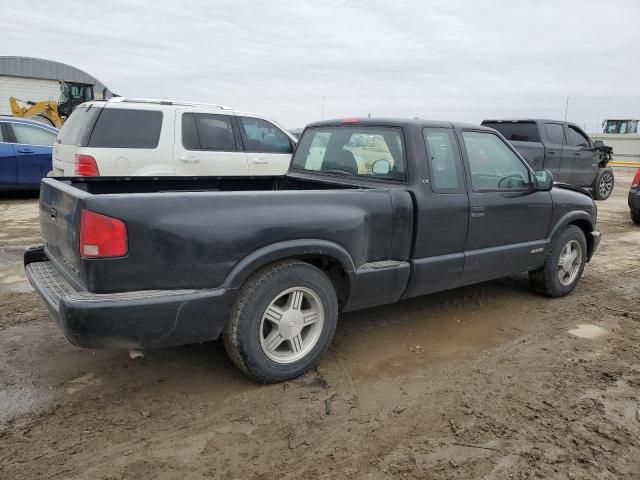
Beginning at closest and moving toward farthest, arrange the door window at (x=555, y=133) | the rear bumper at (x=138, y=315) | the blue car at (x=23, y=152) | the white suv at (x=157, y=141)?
the rear bumper at (x=138, y=315), the white suv at (x=157, y=141), the blue car at (x=23, y=152), the door window at (x=555, y=133)

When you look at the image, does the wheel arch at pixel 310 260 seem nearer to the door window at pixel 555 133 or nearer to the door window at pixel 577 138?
the door window at pixel 555 133

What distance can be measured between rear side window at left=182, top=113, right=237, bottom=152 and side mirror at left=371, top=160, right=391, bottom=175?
4.09 metres

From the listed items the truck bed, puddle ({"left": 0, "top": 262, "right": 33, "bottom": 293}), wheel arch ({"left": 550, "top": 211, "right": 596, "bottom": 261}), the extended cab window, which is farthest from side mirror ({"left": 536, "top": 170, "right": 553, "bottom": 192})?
puddle ({"left": 0, "top": 262, "right": 33, "bottom": 293})

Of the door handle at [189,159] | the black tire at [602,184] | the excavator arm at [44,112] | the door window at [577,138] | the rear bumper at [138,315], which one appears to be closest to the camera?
the rear bumper at [138,315]

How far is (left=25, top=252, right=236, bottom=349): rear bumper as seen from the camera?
8.66ft

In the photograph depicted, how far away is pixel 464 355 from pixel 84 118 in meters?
5.96

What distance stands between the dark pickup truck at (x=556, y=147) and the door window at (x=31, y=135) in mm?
9606

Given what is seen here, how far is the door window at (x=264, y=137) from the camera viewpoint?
8.14 m

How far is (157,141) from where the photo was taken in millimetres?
7160

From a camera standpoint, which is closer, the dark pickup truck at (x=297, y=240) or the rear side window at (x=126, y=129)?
the dark pickup truck at (x=297, y=240)

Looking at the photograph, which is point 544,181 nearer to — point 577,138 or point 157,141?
point 157,141

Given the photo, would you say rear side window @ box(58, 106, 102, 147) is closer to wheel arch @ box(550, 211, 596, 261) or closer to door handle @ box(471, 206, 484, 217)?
door handle @ box(471, 206, 484, 217)

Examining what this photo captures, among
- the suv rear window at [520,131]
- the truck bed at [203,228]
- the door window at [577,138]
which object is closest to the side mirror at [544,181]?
the truck bed at [203,228]

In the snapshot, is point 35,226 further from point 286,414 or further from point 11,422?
point 286,414
